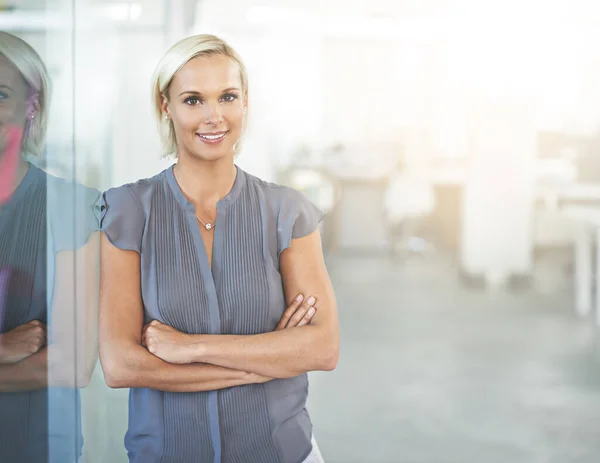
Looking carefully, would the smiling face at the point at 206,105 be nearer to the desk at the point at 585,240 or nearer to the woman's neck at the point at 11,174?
the woman's neck at the point at 11,174

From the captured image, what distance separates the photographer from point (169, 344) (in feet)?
5.33

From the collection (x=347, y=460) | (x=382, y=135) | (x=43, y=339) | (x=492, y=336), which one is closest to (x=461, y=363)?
(x=492, y=336)

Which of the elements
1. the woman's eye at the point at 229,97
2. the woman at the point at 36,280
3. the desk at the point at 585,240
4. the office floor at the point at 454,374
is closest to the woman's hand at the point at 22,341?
the woman at the point at 36,280

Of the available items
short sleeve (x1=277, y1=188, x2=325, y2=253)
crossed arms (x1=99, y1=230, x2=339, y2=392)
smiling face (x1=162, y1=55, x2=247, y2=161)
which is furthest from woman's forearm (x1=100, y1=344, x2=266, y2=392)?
smiling face (x1=162, y1=55, x2=247, y2=161)

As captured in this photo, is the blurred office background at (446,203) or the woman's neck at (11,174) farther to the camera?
the blurred office background at (446,203)

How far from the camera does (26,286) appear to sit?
1.71 meters

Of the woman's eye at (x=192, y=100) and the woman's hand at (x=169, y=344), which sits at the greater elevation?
the woman's eye at (x=192, y=100)

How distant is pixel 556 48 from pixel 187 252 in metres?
1.69

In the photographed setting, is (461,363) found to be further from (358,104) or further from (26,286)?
(26,286)

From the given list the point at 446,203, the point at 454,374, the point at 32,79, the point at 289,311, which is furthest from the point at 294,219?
the point at 454,374

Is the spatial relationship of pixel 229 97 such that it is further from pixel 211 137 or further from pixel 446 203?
pixel 446 203

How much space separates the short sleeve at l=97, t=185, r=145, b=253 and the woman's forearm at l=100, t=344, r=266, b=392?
231 mm

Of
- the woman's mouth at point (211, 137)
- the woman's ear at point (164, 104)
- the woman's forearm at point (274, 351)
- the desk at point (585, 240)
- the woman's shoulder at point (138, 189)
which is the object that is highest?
the woman's ear at point (164, 104)

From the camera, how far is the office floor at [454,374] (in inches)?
108
